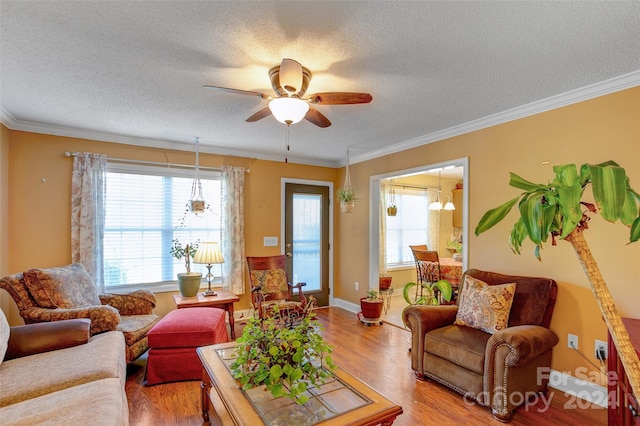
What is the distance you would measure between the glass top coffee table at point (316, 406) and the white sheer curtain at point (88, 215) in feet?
8.85

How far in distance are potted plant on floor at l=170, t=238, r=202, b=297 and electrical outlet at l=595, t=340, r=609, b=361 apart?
386cm

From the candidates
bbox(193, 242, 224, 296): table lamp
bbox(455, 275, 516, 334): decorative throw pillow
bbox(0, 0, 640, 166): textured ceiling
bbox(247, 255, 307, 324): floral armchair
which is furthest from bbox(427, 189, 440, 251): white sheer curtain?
bbox(193, 242, 224, 296): table lamp

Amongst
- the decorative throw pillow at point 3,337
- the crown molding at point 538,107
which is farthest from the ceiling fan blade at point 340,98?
the decorative throw pillow at point 3,337

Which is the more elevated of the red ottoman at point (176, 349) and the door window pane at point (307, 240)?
the door window pane at point (307, 240)

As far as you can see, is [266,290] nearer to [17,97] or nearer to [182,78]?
[182,78]

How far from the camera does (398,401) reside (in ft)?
8.29

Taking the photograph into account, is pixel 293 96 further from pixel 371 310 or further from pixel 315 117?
pixel 371 310

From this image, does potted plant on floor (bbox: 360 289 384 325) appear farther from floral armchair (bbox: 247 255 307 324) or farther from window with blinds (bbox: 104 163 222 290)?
window with blinds (bbox: 104 163 222 290)

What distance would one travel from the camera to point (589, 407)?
7.97 ft

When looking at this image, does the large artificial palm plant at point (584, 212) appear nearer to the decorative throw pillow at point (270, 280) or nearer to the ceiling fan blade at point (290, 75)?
the ceiling fan blade at point (290, 75)

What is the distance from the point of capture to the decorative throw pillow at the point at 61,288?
2.66 metres

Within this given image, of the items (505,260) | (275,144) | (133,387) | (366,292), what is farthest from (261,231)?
(505,260)

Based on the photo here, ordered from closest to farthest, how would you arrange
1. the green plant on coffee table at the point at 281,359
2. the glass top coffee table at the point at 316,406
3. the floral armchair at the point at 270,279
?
the glass top coffee table at the point at 316,406 < the green plant on coffee table at the point at 281,359 < the floral armchair at the point at 270,279

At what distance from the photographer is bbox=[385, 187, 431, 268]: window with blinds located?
6543 millimetres
